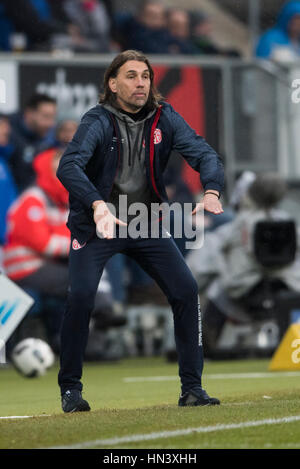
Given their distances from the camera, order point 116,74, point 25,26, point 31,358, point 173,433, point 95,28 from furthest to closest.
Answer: point 95,28 < point 25,26 < point 31,358 < point 116,74 < point 173,433

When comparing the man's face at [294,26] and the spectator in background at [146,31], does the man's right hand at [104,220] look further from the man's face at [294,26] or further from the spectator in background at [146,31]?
the man's face at [294,26]

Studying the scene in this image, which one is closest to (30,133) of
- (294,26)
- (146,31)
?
(146,31)

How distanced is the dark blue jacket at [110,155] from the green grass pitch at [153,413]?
44.5 inches

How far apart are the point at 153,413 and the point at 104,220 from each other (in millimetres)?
1100

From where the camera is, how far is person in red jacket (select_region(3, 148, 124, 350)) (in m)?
12.3

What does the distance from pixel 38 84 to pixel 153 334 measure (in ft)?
9.90

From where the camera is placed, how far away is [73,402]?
6793mm

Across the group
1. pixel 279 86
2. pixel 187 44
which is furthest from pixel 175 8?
pixel 279 86

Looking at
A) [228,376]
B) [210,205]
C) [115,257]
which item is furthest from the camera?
[115,257]

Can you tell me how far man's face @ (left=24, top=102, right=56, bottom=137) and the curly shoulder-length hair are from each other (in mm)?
5900

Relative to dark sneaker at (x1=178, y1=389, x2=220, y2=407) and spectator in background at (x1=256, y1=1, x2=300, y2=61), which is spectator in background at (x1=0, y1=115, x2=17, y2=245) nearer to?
spectator in background at (x1=256, y1=1, x2=300, y2=61)

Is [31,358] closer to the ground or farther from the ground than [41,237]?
closer to the ground

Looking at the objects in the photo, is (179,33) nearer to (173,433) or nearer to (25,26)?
(25,26)
